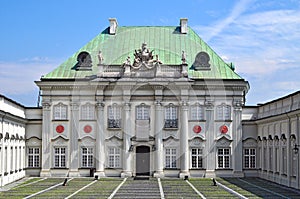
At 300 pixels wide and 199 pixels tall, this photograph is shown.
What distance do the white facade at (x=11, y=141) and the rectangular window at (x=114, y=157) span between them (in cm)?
788

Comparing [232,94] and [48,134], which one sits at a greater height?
[232,94]

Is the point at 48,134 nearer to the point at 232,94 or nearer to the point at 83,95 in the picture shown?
the point at 83,95

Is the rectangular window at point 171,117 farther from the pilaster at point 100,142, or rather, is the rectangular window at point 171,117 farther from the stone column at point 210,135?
the pilaster at point 100,142

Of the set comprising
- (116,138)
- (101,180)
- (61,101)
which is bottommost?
(101,180)

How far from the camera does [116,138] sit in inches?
2115

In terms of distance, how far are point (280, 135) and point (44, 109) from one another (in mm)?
21735

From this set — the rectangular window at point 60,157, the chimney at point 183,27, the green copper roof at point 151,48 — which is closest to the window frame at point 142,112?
the green copper roof at point 151,48

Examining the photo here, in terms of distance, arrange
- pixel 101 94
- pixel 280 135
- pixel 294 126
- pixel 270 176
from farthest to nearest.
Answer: pixel 101 94 → pixel 270 176 → pixel 280 135 → pixel 294 126

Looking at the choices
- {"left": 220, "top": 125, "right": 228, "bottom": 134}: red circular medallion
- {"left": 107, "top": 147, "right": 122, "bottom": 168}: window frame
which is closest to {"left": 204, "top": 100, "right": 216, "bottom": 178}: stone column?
{"left": 220, "top": 125, "right": 228, "bottom": 134}: red circular medallion

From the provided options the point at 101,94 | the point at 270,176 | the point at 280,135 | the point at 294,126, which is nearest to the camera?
the point at 294,126

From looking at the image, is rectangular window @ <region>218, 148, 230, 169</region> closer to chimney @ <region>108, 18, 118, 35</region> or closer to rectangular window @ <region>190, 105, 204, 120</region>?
rectangular window @ <region>190, 105, 204, 120</region>

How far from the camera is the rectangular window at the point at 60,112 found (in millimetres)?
54219

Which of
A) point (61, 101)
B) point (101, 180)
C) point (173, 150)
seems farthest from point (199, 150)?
point (61, 101)

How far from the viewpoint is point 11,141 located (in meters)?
47.5
